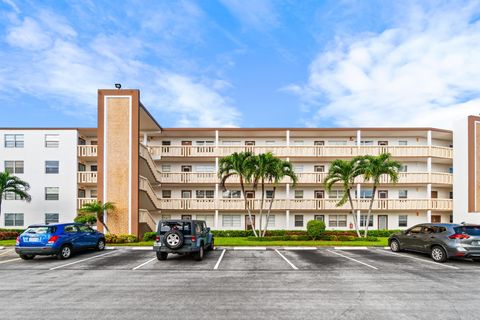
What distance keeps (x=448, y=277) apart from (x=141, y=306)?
9.87 m

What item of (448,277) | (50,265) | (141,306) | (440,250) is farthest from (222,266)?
(440,250)

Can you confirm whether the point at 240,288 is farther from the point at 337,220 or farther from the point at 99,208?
the point at 337,220

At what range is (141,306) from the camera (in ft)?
24.6

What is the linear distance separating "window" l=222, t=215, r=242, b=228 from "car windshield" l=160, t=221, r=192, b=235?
1757cm

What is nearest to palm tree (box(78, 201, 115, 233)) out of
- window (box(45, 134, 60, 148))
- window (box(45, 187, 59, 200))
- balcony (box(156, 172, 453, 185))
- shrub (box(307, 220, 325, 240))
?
balcony (box(156, 172, 453, 185))

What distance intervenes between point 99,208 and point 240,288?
575 inches

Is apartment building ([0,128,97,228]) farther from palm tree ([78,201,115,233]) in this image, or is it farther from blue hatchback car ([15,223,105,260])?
blue hatchback car ([15,223,105,260])

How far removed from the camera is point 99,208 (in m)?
20.7

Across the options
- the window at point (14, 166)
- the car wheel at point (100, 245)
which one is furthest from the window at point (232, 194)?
the window at point (14, 166)

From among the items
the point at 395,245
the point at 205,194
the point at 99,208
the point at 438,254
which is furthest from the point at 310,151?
the point at 99,208

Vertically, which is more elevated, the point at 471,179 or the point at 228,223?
the point at 471,179

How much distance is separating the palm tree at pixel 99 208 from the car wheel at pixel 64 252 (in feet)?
18.8

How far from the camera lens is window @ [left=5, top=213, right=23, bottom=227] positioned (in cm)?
2836

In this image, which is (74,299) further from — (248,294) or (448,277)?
(448,277)
